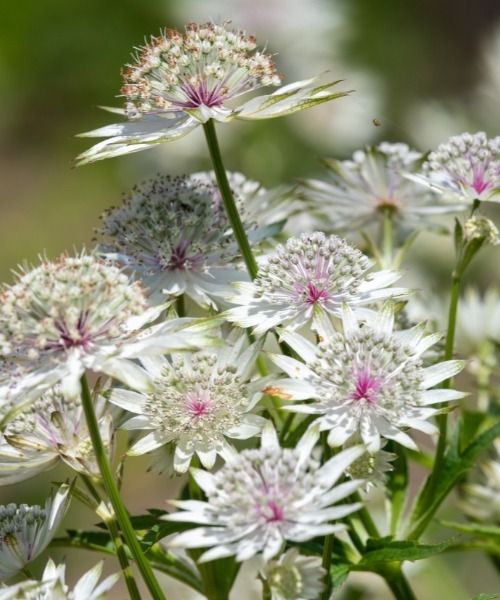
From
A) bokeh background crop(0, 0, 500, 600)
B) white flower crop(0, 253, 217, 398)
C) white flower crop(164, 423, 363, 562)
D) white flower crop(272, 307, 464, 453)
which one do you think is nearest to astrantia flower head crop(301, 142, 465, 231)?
bokeh background crop(0, 0, 500, 600)

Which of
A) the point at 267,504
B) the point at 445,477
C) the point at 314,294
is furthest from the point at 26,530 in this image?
the point at 445,477

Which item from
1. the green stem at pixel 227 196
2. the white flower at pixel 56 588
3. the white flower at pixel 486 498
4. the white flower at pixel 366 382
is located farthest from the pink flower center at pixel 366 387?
the white flower at pixel 486 498

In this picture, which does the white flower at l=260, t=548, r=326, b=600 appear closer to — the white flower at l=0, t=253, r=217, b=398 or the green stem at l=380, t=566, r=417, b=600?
the white flower at l=0, t=253, r=217, b=398

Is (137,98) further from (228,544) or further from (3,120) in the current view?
(3,120)

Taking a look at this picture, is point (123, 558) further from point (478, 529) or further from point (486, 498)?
point (486, 498)

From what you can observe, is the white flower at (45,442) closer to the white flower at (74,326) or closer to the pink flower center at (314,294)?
the white flower at (74,326)

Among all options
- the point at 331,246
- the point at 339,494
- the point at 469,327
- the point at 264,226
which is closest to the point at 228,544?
the point at 339,494
